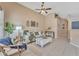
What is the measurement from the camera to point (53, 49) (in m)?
2.21

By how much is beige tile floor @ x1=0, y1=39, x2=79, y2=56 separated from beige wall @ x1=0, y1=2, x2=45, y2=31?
287 millimetres

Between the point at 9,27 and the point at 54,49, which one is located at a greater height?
the point at 9,27

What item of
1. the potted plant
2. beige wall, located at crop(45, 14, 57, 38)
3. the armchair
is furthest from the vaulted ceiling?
the armchair

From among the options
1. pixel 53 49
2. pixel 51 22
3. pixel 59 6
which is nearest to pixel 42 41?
pixel 53 49

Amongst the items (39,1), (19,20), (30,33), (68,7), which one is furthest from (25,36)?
(68,7)

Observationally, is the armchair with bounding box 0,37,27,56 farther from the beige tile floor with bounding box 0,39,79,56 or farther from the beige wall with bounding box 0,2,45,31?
the beige wall with bounding box 0,2,45,31

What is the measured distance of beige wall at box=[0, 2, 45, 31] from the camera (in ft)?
7.18

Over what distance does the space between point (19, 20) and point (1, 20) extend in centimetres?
27

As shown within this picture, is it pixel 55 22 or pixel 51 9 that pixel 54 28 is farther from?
pixel 51 9

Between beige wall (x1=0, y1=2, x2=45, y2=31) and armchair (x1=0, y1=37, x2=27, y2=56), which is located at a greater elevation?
beige wall (x1=0, y1=2, x2=45, y2=31)

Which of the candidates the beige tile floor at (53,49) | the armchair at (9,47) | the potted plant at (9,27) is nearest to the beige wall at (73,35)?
the beige tile floor at (53,49)

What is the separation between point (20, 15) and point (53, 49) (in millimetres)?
715

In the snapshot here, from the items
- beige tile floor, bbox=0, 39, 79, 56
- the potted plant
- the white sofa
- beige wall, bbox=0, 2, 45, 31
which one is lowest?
beige tile floor, bbox=0, 39, 79, 56

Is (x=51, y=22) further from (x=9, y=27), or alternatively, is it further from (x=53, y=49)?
(x=9, y=27)
